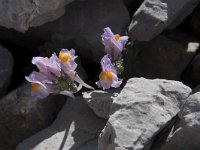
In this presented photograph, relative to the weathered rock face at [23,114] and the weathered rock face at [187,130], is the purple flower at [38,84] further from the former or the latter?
the weathered rock face at [187,130]

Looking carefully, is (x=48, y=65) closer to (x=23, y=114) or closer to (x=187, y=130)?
(x=23, y=114)

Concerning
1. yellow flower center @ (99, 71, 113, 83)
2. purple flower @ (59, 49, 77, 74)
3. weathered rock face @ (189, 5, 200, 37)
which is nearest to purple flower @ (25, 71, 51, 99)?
purple flower @ (59, 49, 77, 74)

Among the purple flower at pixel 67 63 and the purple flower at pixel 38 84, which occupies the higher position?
the purple flower at pixel 67 63

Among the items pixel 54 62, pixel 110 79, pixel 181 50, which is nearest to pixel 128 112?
pixel 110 79

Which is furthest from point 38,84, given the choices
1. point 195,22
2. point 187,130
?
point 195,22

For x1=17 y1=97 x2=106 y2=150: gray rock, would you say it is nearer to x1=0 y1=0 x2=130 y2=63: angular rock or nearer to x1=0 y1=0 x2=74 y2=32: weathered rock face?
x1=0 y1=0 x2=130 y2=63: angular rock

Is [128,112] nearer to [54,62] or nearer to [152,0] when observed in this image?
[54,62]

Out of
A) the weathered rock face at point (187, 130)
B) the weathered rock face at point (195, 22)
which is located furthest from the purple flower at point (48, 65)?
the weathered rock face at point (195, 22)
